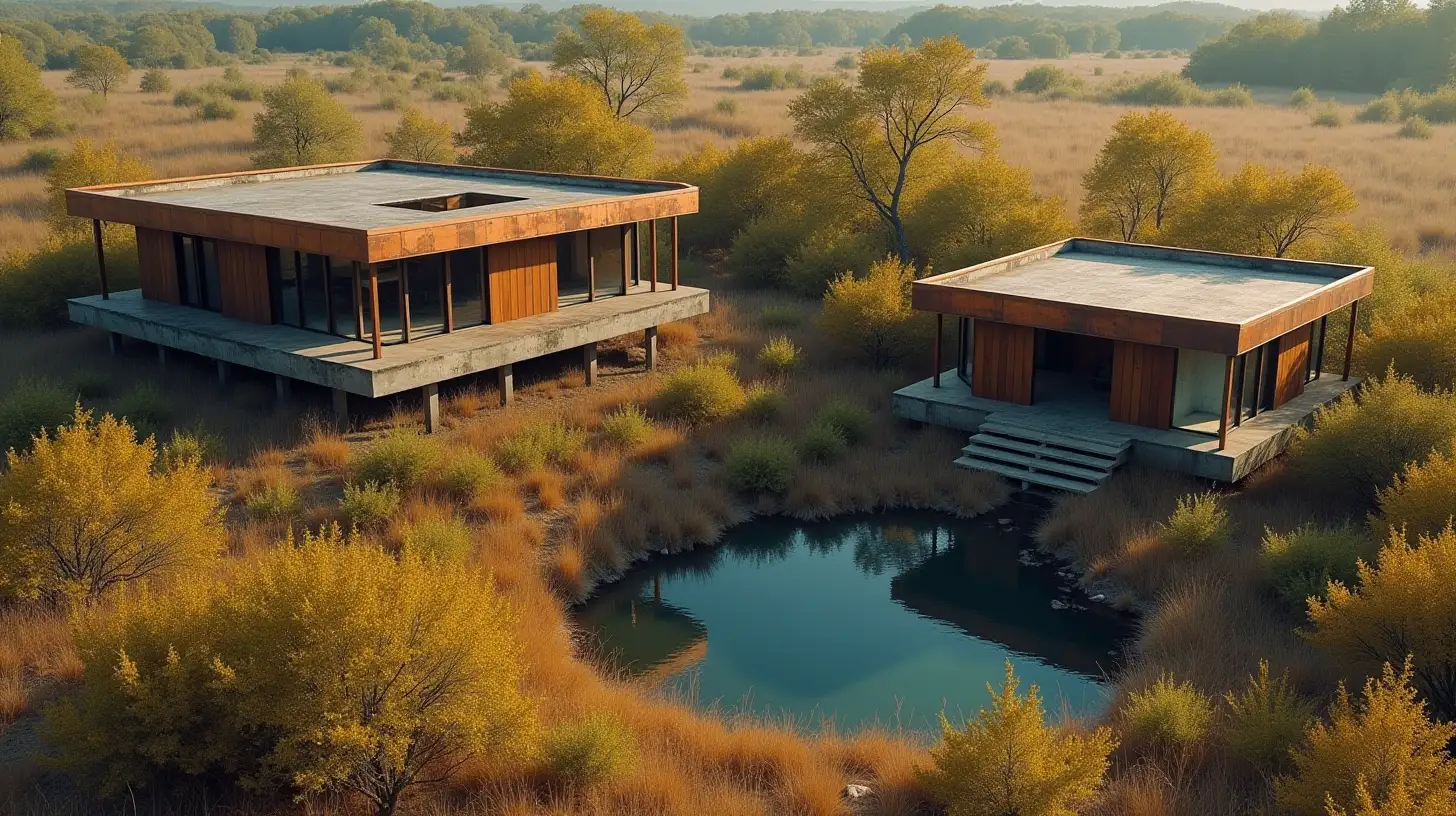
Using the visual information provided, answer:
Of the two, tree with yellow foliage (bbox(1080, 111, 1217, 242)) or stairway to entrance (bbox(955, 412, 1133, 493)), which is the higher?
tree with yellow foliage (bbox(1080, 111, 1217, 242))

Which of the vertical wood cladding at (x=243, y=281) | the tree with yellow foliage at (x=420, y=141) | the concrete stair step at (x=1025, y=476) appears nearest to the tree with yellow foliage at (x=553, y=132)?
the tree with yellow foliage at (x=420, y=141)

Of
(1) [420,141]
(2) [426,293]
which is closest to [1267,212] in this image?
(2) [426,293]

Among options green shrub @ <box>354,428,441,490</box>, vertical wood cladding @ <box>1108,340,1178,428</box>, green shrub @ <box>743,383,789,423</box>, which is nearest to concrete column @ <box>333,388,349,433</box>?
green shrub @ <box>354,428,441,490</box>

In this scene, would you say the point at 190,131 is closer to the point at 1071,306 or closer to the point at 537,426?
the point at 537,426

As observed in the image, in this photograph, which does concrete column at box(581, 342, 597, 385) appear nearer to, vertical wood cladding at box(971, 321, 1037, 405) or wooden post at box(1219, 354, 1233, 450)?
vertical wood cladding at box(971, 321, 1037, 405)

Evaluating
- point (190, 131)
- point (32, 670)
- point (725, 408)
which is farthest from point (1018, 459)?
point (190, 131)
